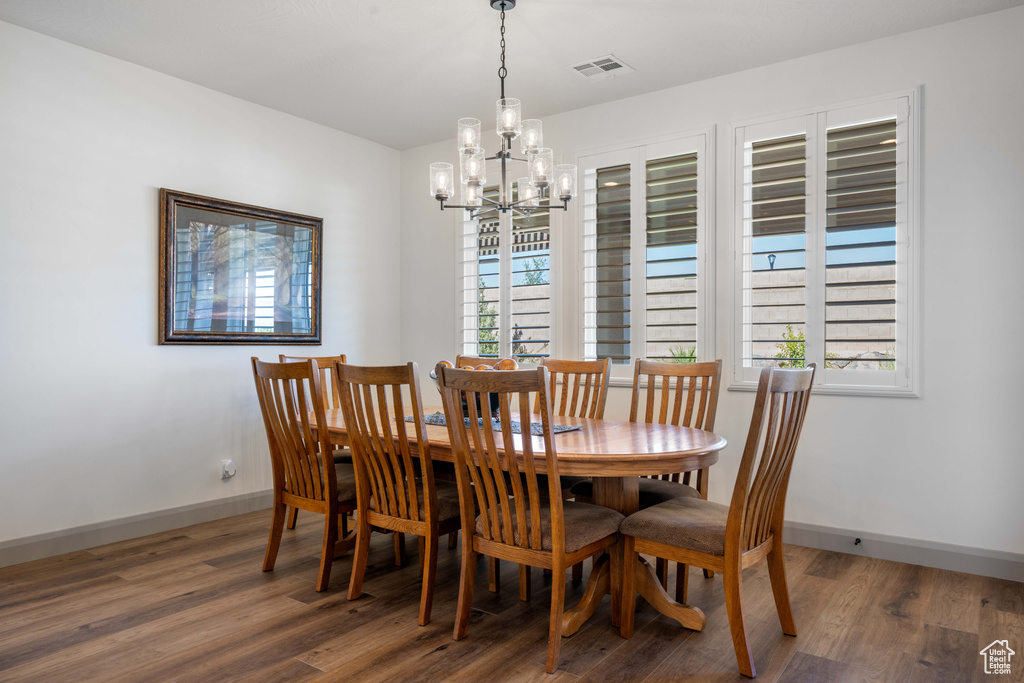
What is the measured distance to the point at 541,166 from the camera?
2.79m

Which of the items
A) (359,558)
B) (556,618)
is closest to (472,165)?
(359,558)

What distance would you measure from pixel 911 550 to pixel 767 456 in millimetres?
1783

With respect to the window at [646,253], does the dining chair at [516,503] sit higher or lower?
lower

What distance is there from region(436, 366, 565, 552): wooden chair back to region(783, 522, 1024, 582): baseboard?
1928 mm

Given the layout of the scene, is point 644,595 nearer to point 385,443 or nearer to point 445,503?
point 445,503

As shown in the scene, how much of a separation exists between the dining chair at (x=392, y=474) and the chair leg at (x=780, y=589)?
3.90 ft

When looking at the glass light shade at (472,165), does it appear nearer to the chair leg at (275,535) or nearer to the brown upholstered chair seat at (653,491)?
the brown upholstered chair seat at (653,491)

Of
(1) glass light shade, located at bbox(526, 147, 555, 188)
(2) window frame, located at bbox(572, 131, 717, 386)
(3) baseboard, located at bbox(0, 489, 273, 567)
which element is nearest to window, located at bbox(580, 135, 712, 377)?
(2) window frame, located at bbox(572, 131, 717, 386)

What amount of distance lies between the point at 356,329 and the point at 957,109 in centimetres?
396

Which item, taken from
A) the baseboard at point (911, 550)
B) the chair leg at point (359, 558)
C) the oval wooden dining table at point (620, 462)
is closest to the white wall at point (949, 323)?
the baseboard at point (911, 550)

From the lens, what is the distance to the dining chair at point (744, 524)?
79.5 inches

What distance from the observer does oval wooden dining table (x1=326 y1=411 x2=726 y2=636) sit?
2137 mm

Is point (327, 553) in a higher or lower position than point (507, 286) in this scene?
lower

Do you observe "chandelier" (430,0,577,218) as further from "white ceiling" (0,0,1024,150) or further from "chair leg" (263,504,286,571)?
"chair leg" (263,504,286,571)
